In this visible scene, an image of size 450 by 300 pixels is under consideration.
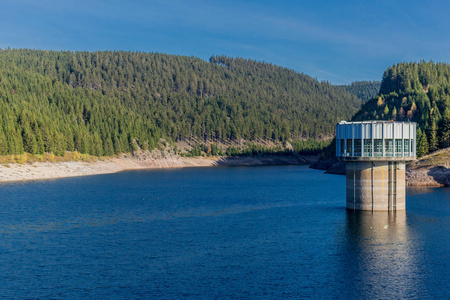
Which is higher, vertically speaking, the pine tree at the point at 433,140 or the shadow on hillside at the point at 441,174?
the pine tree at the point at 433,140

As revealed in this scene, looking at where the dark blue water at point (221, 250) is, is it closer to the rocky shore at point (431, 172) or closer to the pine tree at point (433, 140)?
the rocky shore at point (431, 172)

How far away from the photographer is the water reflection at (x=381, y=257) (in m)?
40.7

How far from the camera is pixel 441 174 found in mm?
120562

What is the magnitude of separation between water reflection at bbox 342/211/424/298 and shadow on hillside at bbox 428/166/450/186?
56.0 m

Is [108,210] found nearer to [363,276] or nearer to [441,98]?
[363,276]

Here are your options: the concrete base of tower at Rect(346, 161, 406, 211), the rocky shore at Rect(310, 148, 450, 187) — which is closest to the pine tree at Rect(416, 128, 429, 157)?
the rocky shore at Rect(310, 148, 450, 187)

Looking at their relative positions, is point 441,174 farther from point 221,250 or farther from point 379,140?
point 221,250

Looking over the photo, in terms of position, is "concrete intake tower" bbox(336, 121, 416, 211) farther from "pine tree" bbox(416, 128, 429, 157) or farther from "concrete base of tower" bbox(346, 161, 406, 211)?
"pine tree" bbox(416, 128, 429, 157)

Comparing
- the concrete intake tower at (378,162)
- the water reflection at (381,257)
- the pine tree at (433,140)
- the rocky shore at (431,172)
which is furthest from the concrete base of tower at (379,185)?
the pine tree at (433,140)

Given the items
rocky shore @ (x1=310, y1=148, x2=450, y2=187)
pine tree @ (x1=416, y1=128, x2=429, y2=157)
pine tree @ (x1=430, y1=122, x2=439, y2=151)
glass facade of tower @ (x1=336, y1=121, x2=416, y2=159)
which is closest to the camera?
glass facade of tower @ (x1=336, y1=121, x2=416, y2=159)

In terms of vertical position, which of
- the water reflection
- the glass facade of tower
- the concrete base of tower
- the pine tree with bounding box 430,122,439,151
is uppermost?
the pine tree with bounding box 430,122,439,151

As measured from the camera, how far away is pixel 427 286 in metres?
40.9

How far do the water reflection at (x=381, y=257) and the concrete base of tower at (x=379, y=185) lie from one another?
2123mm

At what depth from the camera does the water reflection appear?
40.7m
